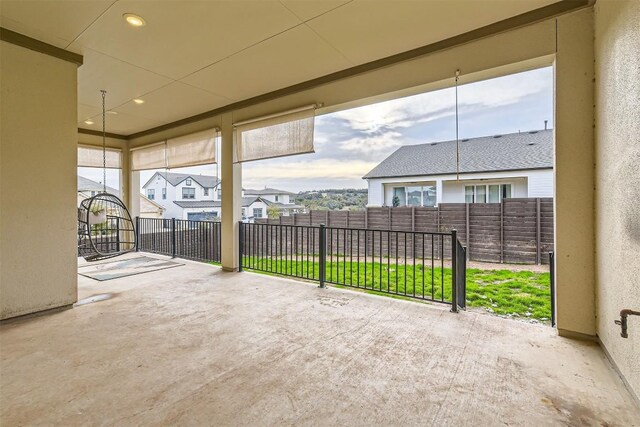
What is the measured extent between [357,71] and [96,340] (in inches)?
146

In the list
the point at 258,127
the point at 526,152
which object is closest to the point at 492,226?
the point at 526,152

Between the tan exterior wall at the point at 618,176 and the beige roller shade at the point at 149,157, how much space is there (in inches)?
257

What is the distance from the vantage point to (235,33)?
Answer: 2.69m

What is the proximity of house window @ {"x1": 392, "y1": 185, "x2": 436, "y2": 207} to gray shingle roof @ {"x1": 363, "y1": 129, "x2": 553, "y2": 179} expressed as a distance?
25.9 inches

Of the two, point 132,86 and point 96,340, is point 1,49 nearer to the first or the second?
point 132,86

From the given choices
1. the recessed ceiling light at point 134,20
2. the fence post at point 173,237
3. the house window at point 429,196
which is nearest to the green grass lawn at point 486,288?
the fence post at point 173,237

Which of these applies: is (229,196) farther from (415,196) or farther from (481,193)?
(481,193)

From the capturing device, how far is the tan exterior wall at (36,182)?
266cm

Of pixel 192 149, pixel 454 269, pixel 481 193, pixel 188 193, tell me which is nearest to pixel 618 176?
pixel 454 269

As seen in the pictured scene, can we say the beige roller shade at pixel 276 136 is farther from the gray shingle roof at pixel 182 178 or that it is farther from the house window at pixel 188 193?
the house window at pixel 188 193

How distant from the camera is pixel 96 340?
7.71 ft

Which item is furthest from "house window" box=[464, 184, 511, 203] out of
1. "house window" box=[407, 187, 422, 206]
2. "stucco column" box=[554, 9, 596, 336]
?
"stucco column" box=[554, 9, 596, 336]

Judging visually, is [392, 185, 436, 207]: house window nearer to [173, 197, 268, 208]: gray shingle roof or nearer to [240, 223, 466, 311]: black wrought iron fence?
[240, 223, 466, 311]: black wrought iron fence

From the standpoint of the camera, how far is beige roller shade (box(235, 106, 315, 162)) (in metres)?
3.93
